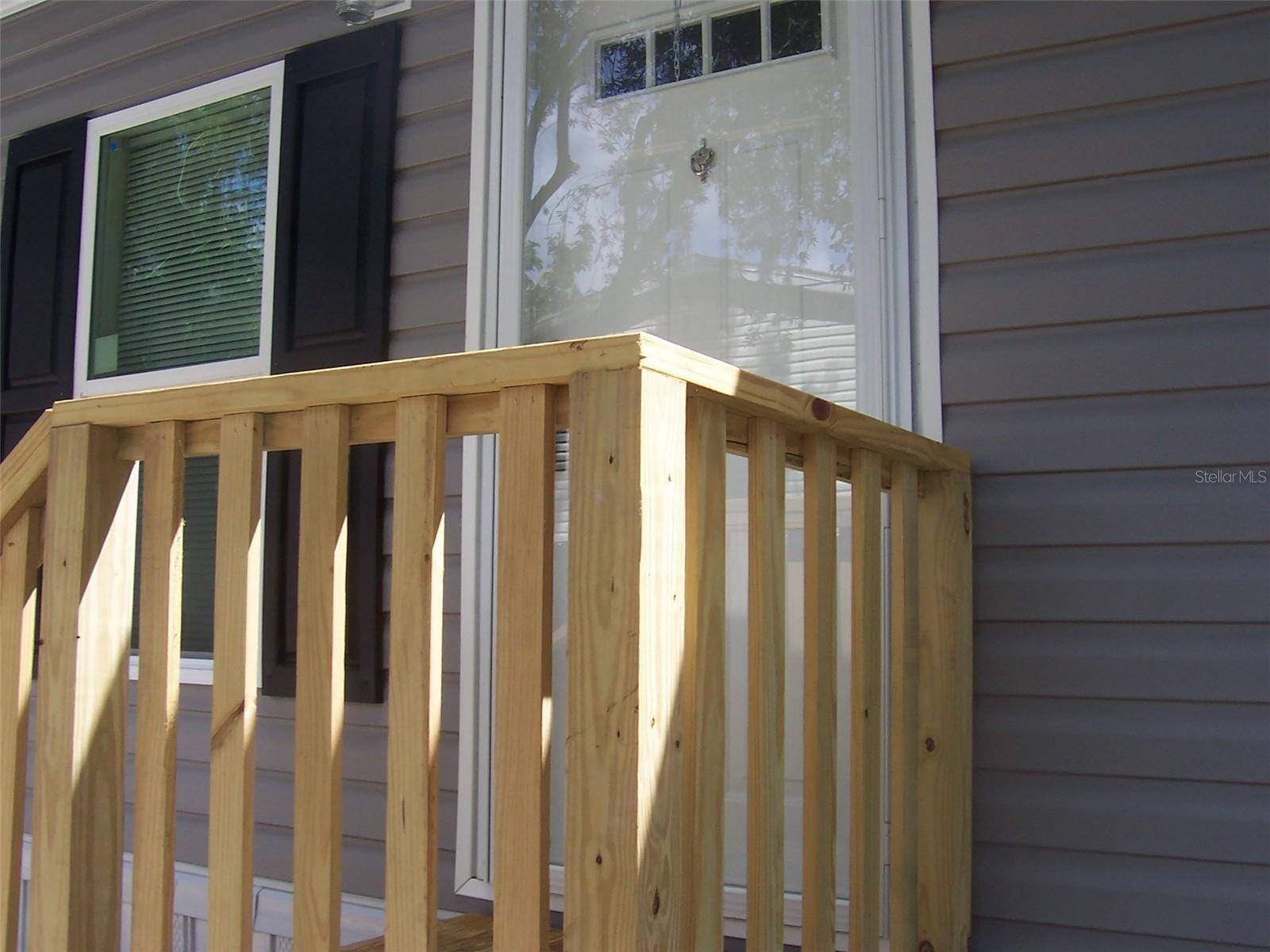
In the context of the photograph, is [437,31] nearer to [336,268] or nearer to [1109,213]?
[336,268]

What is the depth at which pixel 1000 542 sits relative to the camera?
→ 7.23 feet

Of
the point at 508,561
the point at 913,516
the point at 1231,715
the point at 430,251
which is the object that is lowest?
the point at 1231,715

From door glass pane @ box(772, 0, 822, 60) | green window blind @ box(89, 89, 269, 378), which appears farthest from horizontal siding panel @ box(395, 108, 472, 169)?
door glass pane @ box(772, 0, 822, 60)

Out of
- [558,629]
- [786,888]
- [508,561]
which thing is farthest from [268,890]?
[508,561]

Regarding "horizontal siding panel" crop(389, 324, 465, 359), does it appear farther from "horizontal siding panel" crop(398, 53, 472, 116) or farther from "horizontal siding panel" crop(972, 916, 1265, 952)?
"horizontal siding panel" crop(972, 916, 1265, 952)

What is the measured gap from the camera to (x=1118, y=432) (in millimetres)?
2137

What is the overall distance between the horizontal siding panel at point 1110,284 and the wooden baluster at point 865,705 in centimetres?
61

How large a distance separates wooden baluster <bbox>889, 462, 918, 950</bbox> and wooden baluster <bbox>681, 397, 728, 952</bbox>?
27.0 inches

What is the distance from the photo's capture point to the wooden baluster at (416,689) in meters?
1.31

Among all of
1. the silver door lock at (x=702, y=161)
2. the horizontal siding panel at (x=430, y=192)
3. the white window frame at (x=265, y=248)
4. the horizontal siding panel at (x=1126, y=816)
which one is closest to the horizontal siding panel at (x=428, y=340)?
the horizontal siding panel at (x=430, y=192)

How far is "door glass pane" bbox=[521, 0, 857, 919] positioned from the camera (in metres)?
2.51

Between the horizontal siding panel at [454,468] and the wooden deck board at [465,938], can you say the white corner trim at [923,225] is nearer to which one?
the horizontal siding panel at [454,468]

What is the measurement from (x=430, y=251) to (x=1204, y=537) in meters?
1.91

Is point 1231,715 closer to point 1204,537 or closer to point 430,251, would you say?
point 1204,537
